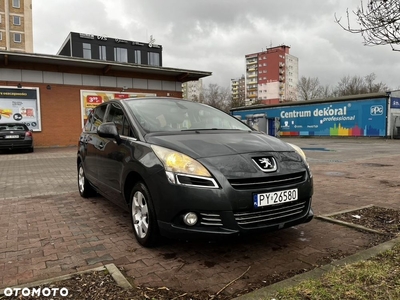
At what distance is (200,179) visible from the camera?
9.14 feet

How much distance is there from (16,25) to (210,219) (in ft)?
221

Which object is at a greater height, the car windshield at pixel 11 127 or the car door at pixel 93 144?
the car windshield at pixel 11 127

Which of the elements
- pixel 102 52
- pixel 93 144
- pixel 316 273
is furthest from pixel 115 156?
pixel 102 52

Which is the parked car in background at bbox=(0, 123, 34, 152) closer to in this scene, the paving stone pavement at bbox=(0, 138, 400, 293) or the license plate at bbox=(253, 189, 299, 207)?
the paving stone pavement at bbox=(0, 138, 400, 293)

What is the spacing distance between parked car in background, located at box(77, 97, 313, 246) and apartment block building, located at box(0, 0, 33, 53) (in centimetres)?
6311

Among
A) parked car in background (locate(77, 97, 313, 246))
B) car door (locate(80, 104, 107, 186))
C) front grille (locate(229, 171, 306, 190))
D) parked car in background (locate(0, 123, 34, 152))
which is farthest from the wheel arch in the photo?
parked car in background (locate(0, 123, 34, 152))

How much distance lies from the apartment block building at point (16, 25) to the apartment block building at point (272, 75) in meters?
61.6

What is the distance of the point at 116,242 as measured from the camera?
3525mm

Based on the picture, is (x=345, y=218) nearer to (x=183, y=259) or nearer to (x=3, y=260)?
(x=183, y=259)

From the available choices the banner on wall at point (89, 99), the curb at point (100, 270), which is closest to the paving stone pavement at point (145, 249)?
the curb at point (100, 270)

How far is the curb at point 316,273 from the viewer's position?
7.59ft

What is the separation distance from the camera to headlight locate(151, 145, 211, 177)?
9.21 ft

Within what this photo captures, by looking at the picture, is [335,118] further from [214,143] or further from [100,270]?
[100,270]

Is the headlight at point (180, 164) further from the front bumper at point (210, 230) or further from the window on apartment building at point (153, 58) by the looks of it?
the window on apartment building at point (153, 58)
